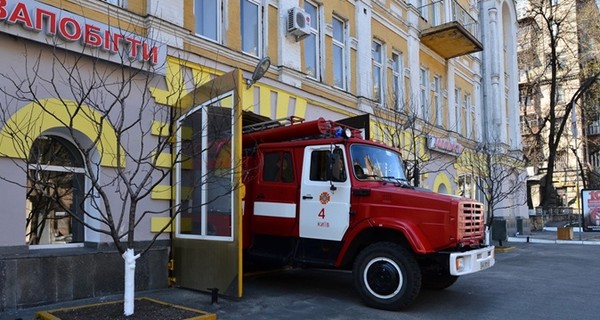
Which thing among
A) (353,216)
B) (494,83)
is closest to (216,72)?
(353,216)

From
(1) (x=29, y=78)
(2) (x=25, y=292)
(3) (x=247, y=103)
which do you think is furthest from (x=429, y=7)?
(2) (x=25, y=292)

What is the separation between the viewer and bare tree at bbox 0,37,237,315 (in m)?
7.57

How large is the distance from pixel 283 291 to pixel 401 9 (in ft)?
42.6

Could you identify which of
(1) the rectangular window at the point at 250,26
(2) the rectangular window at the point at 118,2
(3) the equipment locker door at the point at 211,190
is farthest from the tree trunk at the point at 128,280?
(1) the rectangular window at the point at 250,26

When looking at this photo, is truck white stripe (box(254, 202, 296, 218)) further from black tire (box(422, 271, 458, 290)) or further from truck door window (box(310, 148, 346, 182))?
black tire (box(422, 271, 458, 290))

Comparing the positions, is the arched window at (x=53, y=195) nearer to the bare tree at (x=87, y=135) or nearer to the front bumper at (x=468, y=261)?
the bare tree at (x=87, y=135)

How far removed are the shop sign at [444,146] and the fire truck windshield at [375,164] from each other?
1060 centimetres

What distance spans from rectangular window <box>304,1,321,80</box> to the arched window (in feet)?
23.5

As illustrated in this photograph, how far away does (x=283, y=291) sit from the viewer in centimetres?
916

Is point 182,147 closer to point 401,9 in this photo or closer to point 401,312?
point 401,312

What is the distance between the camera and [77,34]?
26.7ft

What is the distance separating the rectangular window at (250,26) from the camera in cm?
1219

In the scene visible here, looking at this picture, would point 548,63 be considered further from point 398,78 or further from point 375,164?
point 375,164

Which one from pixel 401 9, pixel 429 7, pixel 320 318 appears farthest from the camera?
pixel 429 7
